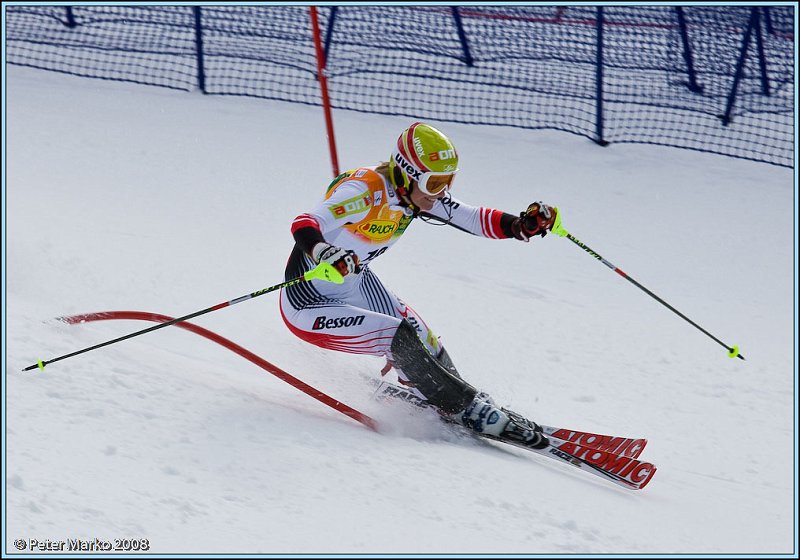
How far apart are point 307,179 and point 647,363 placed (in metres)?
3.72

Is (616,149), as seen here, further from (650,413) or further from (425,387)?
(425,387)

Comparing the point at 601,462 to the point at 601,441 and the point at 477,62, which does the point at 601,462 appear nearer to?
the point at 601,441

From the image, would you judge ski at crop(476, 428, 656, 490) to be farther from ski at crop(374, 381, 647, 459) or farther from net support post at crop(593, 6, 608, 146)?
net support post at crop(593, 6, 608, 146)

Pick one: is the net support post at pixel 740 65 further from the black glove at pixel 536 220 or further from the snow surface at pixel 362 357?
the black glove at pixel 536 220

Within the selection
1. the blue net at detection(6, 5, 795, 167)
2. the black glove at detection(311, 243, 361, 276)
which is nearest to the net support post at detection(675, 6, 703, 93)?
the blue net at detection(6, 5, 795, 167)

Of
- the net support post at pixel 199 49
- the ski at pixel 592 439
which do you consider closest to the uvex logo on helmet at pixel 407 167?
the ski at pixel 592 439

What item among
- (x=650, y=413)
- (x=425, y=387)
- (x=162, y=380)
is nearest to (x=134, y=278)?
(x=162, y=380)

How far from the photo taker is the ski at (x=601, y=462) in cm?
430

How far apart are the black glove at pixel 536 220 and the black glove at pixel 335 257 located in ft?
3.79

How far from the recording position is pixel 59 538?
273cm

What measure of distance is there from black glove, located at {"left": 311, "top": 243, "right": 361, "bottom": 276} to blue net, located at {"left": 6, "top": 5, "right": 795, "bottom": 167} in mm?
5686

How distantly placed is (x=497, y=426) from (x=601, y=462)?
1.70 ft

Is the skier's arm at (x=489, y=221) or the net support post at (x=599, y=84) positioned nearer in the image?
the skier's arm at (x=489, y=221)

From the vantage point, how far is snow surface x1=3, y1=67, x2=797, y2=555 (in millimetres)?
Result: 3270
